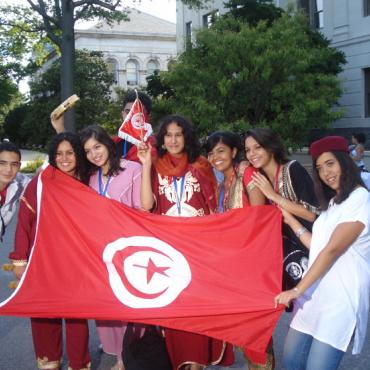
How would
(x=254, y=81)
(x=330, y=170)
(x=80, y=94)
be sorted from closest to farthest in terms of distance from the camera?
(x=330, y=170)
(x=254, y=81)
(x=80, y=94)

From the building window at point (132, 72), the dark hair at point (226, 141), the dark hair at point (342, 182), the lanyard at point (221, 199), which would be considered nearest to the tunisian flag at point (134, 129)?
the dark hair at point (226, 141)

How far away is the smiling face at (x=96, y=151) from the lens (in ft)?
14.5

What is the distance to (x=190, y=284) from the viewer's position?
Result: 3.89 meters

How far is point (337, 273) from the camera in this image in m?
3.19

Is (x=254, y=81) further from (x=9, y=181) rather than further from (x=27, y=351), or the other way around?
(x=9, y=181)

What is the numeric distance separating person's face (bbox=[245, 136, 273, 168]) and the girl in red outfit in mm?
Answer: 1314

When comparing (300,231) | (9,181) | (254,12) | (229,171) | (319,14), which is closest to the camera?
(300,231)

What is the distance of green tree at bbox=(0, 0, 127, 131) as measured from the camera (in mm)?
18906

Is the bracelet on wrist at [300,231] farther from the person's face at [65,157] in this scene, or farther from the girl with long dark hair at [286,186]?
the person's face at [65,157]

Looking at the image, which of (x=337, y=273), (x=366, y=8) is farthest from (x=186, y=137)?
(x=366, y=8)

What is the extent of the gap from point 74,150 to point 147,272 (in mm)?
1113

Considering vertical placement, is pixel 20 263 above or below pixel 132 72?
below

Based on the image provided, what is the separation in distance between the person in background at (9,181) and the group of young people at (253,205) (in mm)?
296

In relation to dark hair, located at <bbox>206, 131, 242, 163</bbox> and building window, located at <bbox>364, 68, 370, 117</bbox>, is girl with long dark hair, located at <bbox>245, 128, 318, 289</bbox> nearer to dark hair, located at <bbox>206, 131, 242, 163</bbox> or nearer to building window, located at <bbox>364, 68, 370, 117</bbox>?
dark hair, located at <bbox>206, 131, 242, 163</bbox>
